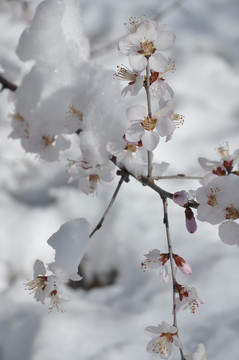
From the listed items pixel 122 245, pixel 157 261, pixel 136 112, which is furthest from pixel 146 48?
pixel 122 245

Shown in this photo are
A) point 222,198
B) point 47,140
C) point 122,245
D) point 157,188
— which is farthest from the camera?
point 122,245

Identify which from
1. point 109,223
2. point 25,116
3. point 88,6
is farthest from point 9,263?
point 88,6

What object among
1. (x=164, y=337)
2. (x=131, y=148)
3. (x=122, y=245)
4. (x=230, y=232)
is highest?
(x=122, y=245)

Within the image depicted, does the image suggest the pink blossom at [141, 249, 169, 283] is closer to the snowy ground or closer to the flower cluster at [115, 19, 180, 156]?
the flower cluster at [115, 19, 180, 156]

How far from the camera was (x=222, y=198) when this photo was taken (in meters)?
0.68

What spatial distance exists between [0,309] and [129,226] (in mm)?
677

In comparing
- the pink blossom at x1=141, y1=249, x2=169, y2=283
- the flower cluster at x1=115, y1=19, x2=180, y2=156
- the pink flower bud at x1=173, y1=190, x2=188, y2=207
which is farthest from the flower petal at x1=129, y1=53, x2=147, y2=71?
the pink blossom at x1=141, y1=249, x2=169, y2=283

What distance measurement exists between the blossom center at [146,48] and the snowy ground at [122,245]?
0.55 m

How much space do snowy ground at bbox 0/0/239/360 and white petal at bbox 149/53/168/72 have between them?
547 millimetres

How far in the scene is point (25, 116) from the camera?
1.07 m

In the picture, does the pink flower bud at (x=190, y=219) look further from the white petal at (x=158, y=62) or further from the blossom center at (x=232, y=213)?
the white petal at (x=158, y=62)

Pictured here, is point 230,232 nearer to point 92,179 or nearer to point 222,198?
point 222,198

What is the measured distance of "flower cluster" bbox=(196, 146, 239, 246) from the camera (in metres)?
0.68

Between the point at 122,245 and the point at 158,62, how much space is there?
1332mm
